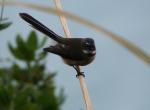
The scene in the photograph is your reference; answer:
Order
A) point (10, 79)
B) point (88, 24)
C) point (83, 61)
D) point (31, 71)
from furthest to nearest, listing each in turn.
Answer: point (83, 61) → point (31, 71) → point (10, 79) → point (88, 24)

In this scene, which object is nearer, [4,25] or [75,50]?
[4,25]

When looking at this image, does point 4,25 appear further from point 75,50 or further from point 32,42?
point 75,50

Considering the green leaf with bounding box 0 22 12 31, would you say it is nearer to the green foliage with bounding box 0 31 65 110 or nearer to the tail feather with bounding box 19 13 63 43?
the green foliage with bounding box 0 31 65 110

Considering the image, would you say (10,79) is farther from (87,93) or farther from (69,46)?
(69,46)

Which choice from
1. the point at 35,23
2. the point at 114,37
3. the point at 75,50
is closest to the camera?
the point at 114,37

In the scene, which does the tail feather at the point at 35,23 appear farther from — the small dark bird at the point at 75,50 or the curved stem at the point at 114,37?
the curved stem at the point at 114,37

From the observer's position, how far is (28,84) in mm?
1395

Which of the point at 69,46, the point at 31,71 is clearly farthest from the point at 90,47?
the point at 31,71

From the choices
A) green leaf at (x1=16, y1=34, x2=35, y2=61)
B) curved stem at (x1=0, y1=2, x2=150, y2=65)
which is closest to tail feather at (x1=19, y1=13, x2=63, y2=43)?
green leaf at (x1=16, y1=34, x2=35, y2=61)

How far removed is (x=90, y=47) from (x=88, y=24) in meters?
3.08

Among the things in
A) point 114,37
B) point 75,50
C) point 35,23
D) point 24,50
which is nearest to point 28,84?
point 24,50

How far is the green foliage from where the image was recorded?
1.22 metres

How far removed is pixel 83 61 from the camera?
3418mm

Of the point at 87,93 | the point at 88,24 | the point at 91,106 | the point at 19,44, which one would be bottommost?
the point at 88,24
